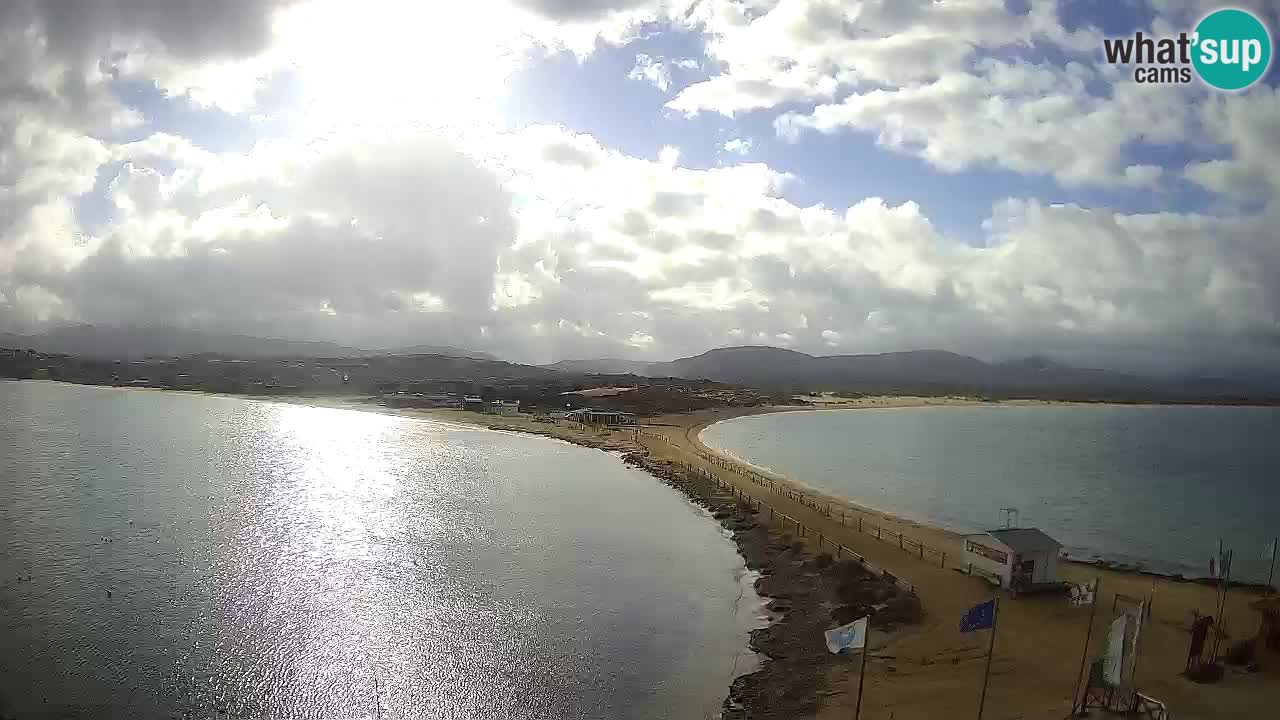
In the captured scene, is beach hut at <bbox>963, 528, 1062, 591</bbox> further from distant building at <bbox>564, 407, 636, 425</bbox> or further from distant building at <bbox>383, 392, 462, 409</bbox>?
distant building at <bbox>383, 392, 462, 409</bbox>

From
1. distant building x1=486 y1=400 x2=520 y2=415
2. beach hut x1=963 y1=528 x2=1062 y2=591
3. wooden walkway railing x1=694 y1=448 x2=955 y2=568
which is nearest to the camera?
beach hut x1=963 y1=528 x2=1062 y2=591

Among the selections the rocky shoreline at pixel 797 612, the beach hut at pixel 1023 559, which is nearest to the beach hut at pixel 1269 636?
the beach hut at pixel 1023 559

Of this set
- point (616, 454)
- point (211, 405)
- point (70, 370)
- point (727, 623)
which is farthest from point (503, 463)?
point (70, 370)

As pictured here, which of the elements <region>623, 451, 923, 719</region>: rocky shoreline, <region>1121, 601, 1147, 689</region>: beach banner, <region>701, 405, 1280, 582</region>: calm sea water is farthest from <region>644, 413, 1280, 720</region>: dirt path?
<region>701, 405, 1280, 582</region>: calm sea water

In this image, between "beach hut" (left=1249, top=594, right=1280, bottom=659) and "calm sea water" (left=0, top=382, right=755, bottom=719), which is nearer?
"calm sea water" (left=0, top=382, right=755, bottom=719)

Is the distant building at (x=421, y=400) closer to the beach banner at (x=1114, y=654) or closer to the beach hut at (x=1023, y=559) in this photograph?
the beach hut at (x=1023, y=559)

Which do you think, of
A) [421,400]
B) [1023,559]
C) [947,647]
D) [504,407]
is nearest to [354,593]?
[947,647]
